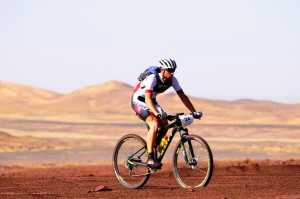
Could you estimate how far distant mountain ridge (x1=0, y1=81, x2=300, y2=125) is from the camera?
267 ft

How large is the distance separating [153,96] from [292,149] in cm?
3549

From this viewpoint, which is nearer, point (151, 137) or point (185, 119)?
point (185, 119)

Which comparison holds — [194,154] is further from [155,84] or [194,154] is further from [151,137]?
[155,84]

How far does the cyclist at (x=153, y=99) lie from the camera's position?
11.6 meters

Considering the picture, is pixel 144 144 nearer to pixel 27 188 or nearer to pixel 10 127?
pixel 27 188

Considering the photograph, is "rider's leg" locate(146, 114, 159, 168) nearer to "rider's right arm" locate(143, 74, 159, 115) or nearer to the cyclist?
the cyclist

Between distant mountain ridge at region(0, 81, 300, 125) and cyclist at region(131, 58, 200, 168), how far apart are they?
63.0 meters

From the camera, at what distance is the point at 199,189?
458 inches

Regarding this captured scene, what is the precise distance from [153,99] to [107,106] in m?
79.8

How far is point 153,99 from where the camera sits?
468 inches

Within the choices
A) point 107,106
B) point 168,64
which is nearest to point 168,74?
point 168,64

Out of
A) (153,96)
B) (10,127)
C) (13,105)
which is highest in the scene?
(153,96)

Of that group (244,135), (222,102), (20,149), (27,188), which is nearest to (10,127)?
(244,135)

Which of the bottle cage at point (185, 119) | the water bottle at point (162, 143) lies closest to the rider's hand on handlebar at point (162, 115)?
the bottle cage at point (185, 119)
